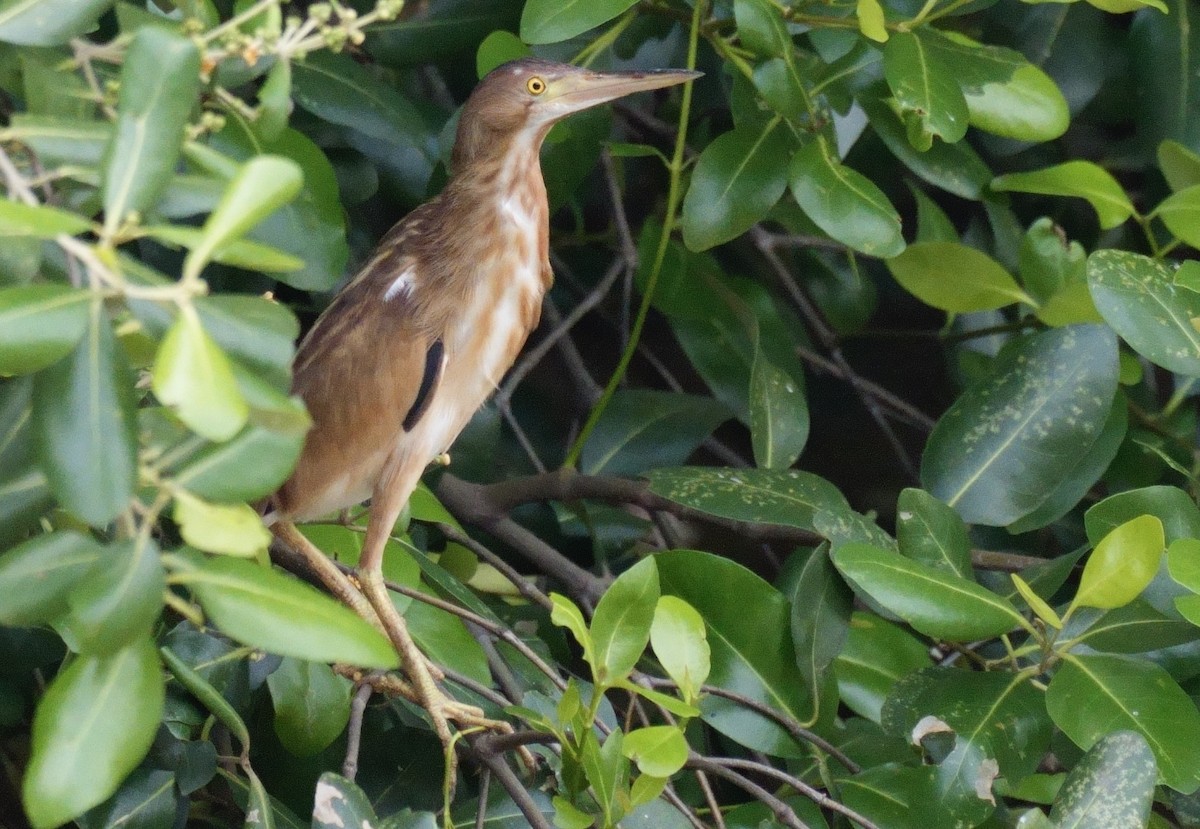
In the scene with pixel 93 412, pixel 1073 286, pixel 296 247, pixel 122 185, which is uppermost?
pixel 122 185

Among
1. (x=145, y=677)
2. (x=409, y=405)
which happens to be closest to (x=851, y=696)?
(x=409, y=405)

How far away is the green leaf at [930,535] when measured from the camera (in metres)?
1.32

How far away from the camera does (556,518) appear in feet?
6.45

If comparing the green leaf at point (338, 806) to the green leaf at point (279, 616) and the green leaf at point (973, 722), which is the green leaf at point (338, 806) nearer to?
the green leaf at point (279, 616)

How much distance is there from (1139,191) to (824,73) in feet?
4.09

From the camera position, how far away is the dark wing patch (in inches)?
55.4

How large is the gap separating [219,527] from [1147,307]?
3.32 ft

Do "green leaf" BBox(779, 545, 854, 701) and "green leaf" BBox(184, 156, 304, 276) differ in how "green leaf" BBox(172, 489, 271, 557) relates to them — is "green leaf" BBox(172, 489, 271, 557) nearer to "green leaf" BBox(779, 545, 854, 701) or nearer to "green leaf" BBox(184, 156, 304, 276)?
"green leaf" BBox(184, 156, 304, 276)

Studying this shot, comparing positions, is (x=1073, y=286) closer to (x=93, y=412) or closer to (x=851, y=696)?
(x=851, y=696)

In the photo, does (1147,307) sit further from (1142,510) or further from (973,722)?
(973,722)

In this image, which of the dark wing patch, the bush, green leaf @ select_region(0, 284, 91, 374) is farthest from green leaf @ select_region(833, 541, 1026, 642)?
green leaf @ select_region(0, 284, 91, 374)

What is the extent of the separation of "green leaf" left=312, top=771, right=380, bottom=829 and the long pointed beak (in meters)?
0.78

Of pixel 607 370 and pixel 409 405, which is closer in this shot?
pixel 409 405

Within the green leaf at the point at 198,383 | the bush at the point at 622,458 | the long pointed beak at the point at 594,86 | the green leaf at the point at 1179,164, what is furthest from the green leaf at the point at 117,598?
the green leaf at the point at 1179,164
